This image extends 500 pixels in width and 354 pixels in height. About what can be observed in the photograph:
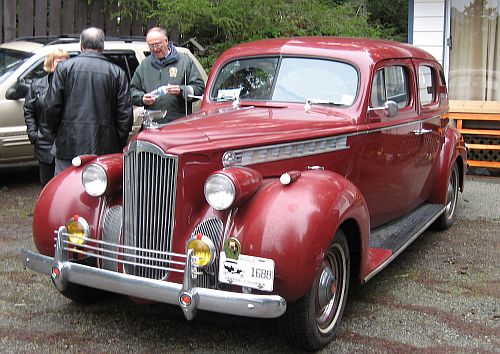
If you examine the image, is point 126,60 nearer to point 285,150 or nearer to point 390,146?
point 390,146

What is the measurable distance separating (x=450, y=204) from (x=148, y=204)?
13.4 ft

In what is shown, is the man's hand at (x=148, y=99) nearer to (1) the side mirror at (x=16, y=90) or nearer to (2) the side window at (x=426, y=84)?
(2) the side window at (x=426, y=84)

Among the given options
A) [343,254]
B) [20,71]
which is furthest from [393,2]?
[343,254]

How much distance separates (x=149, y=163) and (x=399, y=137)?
2.47 meters

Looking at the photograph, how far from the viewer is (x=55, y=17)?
11.3 metres

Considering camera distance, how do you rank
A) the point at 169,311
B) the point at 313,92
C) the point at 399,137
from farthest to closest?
1. the point at 399,137
2. the point at 313,92
3. the point at 169,311

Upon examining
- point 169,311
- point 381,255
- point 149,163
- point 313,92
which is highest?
point 313,92

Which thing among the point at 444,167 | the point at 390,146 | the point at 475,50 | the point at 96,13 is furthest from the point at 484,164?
the point at 96,13

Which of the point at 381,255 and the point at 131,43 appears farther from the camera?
the point at 131,43

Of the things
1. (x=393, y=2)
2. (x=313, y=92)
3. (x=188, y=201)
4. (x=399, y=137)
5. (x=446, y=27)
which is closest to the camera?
(x=188, y=201)

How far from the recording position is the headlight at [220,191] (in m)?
3.76

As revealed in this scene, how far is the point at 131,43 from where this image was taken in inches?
354

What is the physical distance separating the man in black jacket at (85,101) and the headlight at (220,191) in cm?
198

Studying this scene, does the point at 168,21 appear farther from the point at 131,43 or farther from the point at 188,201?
the point at 188,201
